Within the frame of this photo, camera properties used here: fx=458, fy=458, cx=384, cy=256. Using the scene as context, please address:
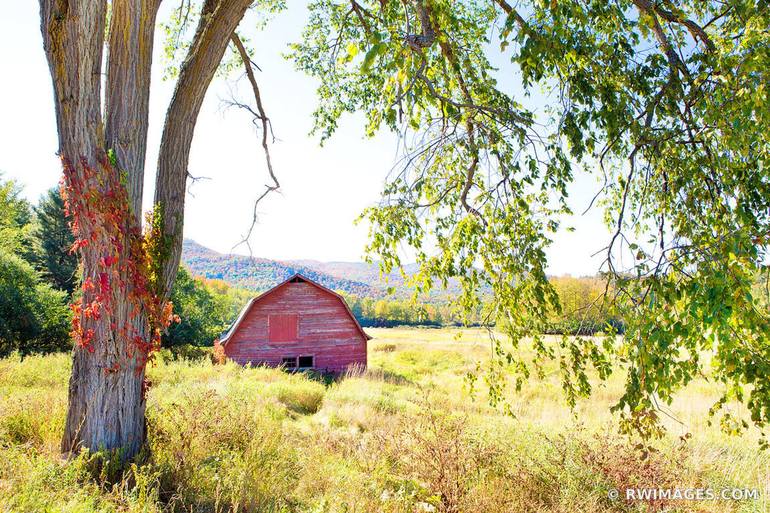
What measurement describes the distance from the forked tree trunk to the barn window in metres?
18.3

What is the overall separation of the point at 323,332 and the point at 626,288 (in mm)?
21376

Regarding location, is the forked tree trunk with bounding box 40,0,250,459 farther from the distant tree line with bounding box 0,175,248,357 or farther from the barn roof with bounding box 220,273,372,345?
the barn roof with bounding box 220,273,372,345

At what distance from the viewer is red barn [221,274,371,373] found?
22781 mm

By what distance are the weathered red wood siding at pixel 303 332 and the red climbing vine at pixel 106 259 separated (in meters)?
18.5

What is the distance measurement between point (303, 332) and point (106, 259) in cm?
1928

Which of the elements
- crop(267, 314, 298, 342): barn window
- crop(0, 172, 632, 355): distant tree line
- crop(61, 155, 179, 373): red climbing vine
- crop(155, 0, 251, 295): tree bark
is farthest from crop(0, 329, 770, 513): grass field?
crop(267, 314, 298, 342): barn window

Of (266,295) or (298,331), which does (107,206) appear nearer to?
(266,295)

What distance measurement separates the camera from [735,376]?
9.23ft

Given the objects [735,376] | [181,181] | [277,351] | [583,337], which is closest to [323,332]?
[277,351]

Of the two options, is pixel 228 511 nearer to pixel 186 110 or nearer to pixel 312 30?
pixel 186 110

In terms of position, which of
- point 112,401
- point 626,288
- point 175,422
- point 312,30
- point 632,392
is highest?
point 312,30

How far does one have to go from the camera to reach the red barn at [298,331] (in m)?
22.8

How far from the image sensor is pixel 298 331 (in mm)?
23281

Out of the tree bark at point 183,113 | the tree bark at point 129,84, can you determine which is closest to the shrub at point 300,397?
the tree bark at point 183,113
